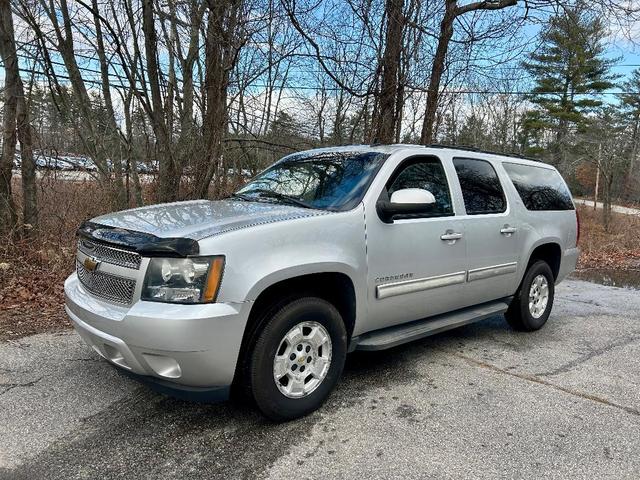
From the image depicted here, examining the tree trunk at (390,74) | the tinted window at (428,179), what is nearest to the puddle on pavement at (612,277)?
the tree trunk at (390,74)

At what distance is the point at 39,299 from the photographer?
606cm

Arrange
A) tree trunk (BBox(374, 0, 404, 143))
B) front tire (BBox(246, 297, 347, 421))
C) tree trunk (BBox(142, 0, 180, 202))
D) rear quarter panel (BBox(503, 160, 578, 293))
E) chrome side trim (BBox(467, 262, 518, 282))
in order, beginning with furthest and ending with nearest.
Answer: tree trunk (BBox(374, 0, 404, 143)) < tree trunk (BBox(142, 0, 180, 202)) < rear quarter panel (BBox(503, 160, 578, 293)) < chrome side trim (BBox(467, 262, 518, 282)) < front tire (BBox(246, 297, 347, 421))

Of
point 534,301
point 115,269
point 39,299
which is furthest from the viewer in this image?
point 39,299

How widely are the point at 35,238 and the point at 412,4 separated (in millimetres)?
8104

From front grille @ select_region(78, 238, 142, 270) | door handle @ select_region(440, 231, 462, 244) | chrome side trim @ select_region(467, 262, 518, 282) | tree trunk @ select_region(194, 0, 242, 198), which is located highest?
tree trunk @ select_region(194, 0, 242, 198)

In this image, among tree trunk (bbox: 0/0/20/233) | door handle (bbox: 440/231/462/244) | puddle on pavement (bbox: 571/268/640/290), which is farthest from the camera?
puddle on pavement (bbox: 571/268/640/290)

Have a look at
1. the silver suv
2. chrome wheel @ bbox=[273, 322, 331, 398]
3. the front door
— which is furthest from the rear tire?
chrome wheel @ bbox=[273, 322, 331, 398]

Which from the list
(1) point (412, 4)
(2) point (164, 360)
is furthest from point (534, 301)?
(1) point (412, 4)

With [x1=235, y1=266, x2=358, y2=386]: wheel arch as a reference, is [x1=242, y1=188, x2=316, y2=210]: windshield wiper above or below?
above

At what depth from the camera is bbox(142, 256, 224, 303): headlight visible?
2.82 meters

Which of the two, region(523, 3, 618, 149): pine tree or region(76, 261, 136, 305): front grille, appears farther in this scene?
region(523, 3, 618, 149): pine tree

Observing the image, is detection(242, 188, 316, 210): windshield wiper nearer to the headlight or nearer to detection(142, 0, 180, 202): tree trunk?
the headlight

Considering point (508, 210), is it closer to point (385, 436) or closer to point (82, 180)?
point (385, 436)

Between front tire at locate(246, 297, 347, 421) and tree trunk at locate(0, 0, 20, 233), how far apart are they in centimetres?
632
